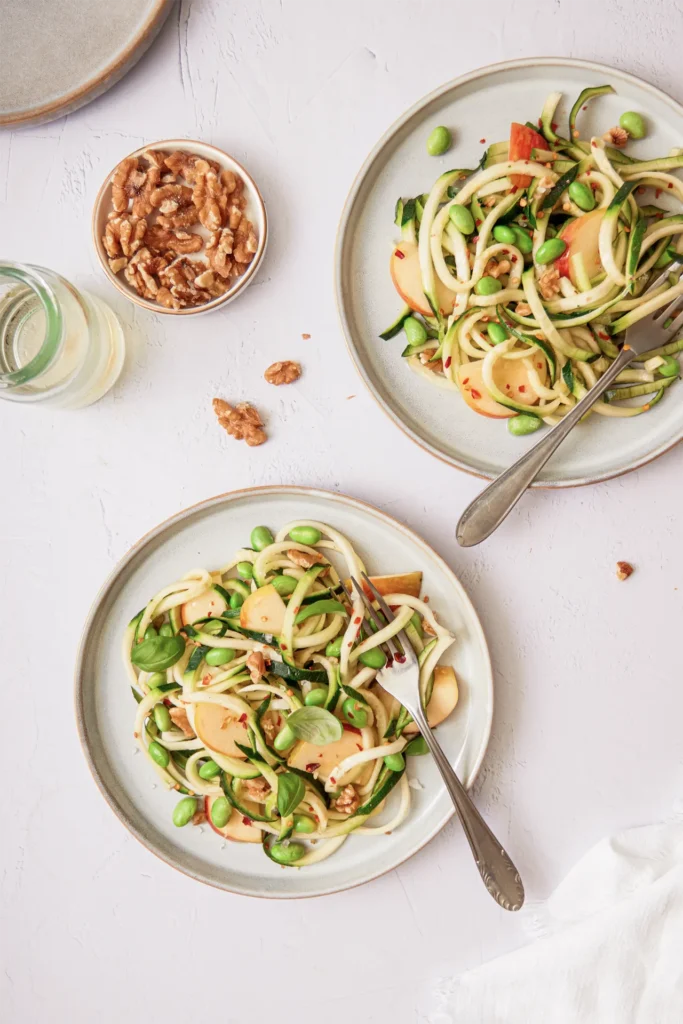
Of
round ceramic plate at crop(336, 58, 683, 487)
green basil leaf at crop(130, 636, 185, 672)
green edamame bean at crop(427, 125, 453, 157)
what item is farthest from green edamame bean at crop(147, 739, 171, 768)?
green edamame bean at crop(427, 125, 453, 157)

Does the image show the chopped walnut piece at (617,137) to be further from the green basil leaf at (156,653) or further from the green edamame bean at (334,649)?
the green basil leaf at (156,653)

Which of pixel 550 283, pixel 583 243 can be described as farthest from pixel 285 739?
pixel 583 243

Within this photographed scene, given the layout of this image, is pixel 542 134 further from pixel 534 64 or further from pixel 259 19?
pixel 259 19

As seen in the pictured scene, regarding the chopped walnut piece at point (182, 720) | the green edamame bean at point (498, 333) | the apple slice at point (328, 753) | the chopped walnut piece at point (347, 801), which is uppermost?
the green edamame bean at point (498, 333)

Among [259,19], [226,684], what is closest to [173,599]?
[226,684]

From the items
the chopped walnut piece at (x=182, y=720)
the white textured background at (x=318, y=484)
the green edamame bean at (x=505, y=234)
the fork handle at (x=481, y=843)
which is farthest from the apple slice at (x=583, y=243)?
the chopped walnut piece at (x=182, y=720)

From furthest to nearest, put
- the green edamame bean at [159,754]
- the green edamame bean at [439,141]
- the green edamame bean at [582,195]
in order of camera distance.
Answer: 1. the green edamame bean at [159,754]
2. the green edamame bean at [439,141]
3. the green edamame bean at [582,195]
